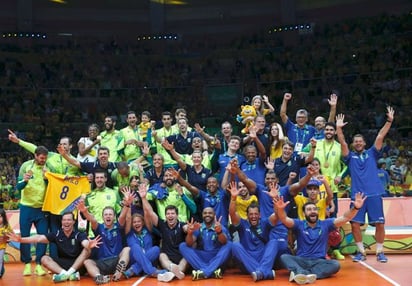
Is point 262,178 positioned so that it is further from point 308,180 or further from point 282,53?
point 282,53

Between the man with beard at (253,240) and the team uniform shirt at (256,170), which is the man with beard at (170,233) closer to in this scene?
the man with beard at (253,240)

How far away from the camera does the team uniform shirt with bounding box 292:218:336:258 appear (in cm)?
941

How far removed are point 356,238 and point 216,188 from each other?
2.88m

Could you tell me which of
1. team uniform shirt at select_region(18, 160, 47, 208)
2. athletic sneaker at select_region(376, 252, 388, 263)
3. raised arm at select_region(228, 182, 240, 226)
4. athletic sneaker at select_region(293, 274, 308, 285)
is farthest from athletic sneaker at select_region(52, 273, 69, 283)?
athletic sneaker at select_region(376, 252, 388, 263)

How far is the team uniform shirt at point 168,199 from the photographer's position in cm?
1047

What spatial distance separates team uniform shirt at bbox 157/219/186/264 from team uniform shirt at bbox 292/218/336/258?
1.95m

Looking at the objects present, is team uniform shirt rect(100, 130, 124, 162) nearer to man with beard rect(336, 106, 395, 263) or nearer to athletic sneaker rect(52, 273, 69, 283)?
athletic sneaker rect(52, 273, 69, 283)

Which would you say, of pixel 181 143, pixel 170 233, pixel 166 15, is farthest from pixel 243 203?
pixel 166 15

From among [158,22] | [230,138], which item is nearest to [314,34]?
[158,22]

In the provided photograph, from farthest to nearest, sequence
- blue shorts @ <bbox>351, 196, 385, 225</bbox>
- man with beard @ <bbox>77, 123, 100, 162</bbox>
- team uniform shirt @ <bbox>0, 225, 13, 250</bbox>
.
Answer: man with beard @ <bbox>77, 123, 100, 162</bbox> → blue shorts @ <bbox>351, 196, 385, 225</bbox> → team uniform shirt @ <bbox>0, 225, 13, 250</bbox>

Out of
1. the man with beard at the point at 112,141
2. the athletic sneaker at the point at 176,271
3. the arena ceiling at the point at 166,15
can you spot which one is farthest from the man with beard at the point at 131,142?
the arena ceiling at the point at 166,15

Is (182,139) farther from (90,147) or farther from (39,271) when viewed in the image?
(39,271)

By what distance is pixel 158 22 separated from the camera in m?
33.0

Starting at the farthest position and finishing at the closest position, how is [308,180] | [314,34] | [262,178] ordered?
[314,34], [262,178], [308,180]
